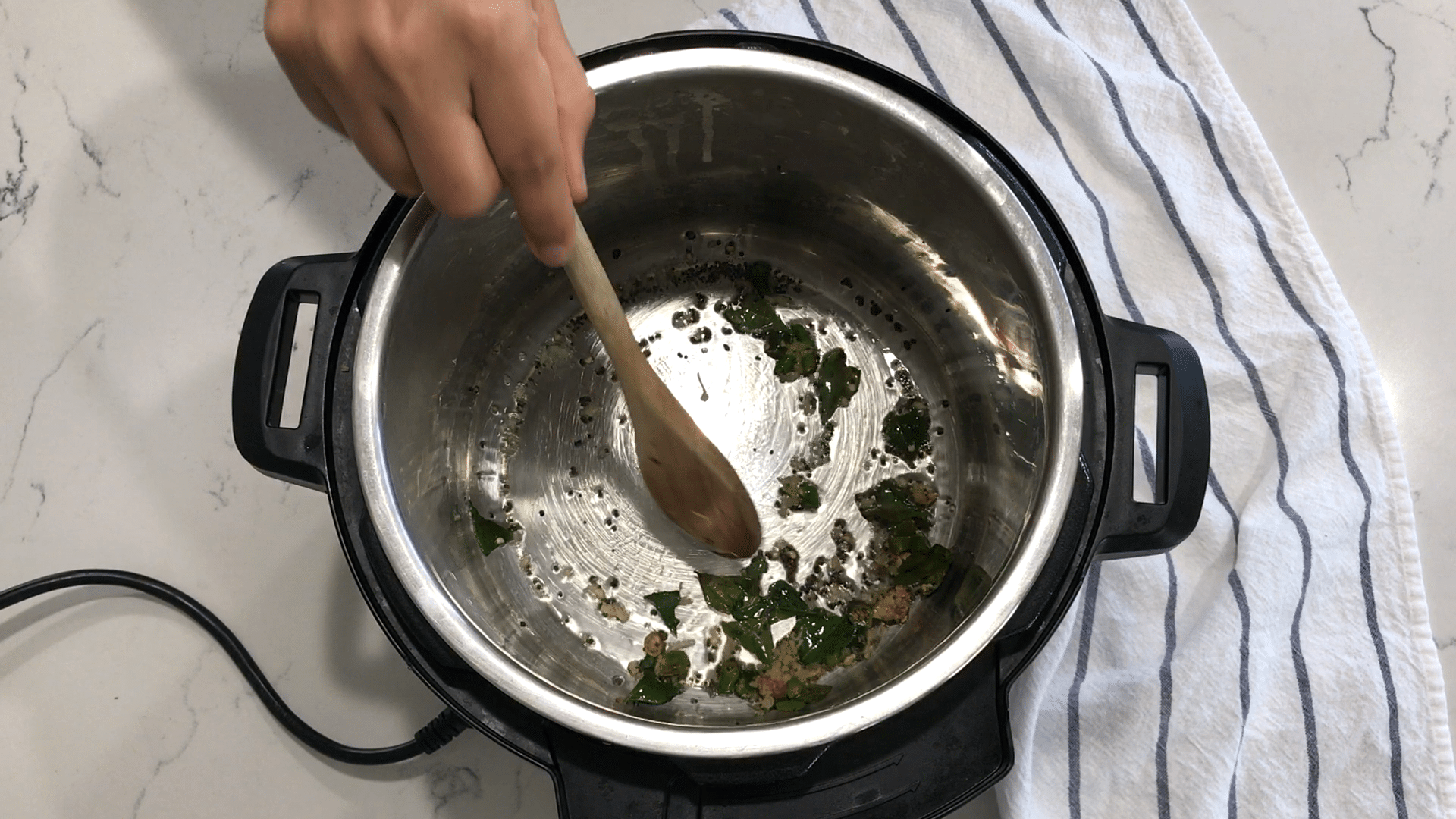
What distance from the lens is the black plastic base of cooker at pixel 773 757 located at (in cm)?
60

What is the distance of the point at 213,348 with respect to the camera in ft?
3.06

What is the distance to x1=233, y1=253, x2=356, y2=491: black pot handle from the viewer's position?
1.99ft

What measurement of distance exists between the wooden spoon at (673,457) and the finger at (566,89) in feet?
0.43

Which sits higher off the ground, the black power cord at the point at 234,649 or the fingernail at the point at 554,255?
the fingernail at the point at 554,255

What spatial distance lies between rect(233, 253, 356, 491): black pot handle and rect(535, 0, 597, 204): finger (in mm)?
223

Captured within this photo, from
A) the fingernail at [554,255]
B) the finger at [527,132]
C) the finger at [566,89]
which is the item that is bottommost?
the fingernail at [554,255]

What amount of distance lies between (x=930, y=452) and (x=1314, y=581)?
364 mm

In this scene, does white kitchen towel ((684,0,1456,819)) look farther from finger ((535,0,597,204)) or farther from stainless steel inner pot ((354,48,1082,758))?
finger ((535,0,597,204))

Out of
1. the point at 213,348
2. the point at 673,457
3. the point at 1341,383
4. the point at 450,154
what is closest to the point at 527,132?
the point at 450,154

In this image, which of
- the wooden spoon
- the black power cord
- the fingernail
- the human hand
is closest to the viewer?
the human hand

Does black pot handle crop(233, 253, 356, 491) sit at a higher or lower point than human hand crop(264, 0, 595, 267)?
lower

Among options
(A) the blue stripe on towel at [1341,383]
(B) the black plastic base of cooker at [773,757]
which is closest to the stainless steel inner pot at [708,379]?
(B) the black plastic base of cooker at [773,757]

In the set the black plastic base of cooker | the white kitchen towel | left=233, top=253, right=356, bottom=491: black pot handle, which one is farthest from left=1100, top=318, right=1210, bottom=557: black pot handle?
left=233, top=253, right=356, bottom=491: black pot handle

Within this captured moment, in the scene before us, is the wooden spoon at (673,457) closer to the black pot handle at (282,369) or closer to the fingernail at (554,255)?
the fingernail at (554,255)
